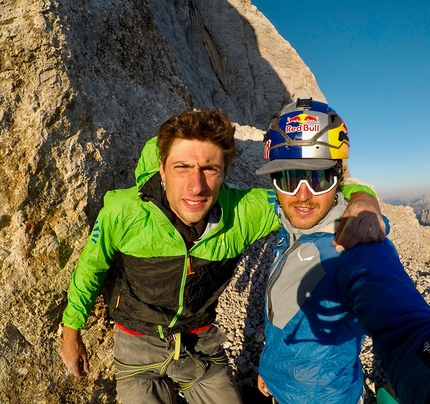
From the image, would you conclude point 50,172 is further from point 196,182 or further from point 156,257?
point 196,182

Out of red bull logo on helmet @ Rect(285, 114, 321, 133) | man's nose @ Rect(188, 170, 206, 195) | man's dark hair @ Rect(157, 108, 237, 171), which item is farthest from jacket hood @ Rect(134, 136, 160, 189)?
red bull logo on helmet @ Rect(285, 114, 321, 133)

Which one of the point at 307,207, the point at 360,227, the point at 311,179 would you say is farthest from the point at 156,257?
the point at 360,227

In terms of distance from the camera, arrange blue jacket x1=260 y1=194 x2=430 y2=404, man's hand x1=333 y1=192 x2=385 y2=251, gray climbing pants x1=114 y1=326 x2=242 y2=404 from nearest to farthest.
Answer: blue jacket x1=260 y1=194 x2=430 y2=404
man's hand x1=333 y1=192 x2=385 y2=251
gray climbing pants x1=114 y1=326 x2=242 y2=404

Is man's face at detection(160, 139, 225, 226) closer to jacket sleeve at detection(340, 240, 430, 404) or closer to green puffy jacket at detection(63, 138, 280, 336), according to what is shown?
green puffy jacket at detection(63, 138, 280, 336)

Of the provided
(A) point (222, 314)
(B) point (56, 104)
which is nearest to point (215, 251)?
(B) point (56, 104)

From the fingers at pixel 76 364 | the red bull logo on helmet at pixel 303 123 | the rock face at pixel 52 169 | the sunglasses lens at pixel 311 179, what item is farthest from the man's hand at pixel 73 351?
the red bull logo on helmet at pixel 303 123

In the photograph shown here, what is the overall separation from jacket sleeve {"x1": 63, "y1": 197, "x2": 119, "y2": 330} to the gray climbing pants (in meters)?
0.69

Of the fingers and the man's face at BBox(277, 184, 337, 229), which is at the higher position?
the man's face at BBox(277, 184, 337, 229)

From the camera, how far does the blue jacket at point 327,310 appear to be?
5.85ft

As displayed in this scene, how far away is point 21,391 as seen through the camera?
3.35 metres

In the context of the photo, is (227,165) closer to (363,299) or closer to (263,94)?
(363,299)

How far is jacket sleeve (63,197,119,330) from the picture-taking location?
10.2ft

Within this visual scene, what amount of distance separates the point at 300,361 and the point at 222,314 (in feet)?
13.1

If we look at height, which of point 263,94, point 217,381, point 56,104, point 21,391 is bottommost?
point 21,391
